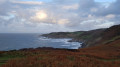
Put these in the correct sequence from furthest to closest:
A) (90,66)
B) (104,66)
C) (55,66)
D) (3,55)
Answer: (3,55) < (104,66) < (90,66) < (55,66)

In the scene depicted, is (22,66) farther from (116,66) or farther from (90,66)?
(116,66)

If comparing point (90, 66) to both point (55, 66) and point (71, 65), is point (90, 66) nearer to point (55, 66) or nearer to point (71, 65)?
point (71, 65)

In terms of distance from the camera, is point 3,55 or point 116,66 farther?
point 3,55

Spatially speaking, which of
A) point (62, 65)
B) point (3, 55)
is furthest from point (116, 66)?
point (3, 55)

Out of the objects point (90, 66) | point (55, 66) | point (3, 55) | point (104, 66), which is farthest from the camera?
point (3, 55)

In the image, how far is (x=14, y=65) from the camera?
13.2 metres

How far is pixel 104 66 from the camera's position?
47.5 feet

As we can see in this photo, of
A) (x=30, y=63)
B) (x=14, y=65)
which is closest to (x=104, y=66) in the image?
(x=30, y=63)

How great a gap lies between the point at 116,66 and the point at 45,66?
6.77m

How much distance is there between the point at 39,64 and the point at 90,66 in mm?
4286

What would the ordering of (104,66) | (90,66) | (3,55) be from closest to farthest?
(90,66), (104,66), (3,55)

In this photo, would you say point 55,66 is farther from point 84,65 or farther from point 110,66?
point 110,66

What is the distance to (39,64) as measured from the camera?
43.9 feet

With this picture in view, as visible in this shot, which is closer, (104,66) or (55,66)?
(55,66)
